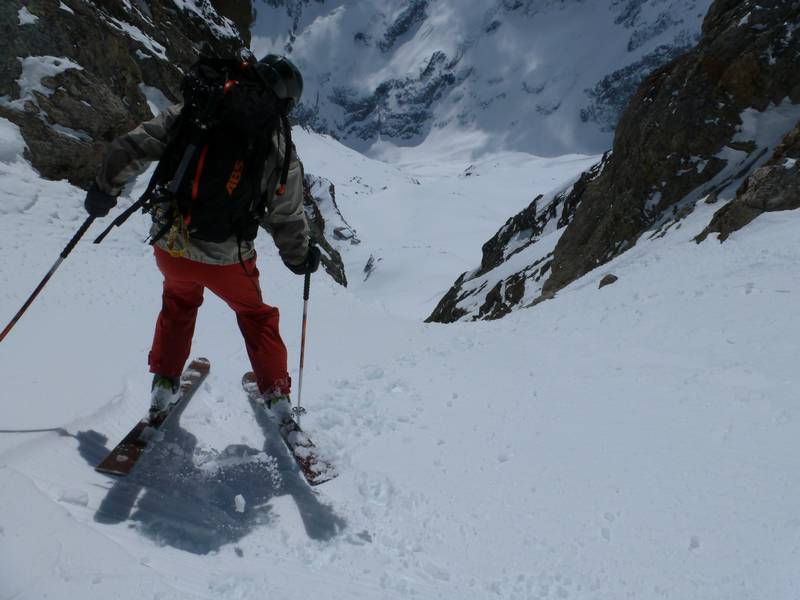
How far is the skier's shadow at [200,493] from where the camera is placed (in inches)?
110

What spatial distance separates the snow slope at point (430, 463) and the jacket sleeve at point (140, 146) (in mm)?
1514

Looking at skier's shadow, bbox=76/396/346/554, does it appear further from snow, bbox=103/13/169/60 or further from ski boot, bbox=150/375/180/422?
snow, bbox=103/13/169/60

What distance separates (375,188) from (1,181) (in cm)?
11334

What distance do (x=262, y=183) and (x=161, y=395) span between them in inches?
59.9

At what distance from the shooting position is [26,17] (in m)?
11.2

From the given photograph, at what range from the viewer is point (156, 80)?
15586 millimetres

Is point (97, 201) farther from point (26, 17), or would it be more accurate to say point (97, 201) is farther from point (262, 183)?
point (26, 17)

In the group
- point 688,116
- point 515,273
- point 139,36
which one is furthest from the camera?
point 515,273

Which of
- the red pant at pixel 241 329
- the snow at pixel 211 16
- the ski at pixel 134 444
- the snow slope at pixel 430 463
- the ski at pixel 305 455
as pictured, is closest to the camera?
the snow slope at pixel 430 463

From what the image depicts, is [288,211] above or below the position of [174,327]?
above

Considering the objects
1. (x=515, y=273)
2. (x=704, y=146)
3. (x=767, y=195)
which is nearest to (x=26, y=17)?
(x=767, y=195)

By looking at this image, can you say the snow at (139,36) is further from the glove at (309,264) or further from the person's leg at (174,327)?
the glove at (309,264)

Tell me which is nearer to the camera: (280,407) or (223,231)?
(223,231)

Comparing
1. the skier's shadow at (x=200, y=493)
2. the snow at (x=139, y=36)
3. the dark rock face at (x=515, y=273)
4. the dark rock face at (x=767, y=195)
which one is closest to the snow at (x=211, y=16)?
the snow at (x=139, y=36)
